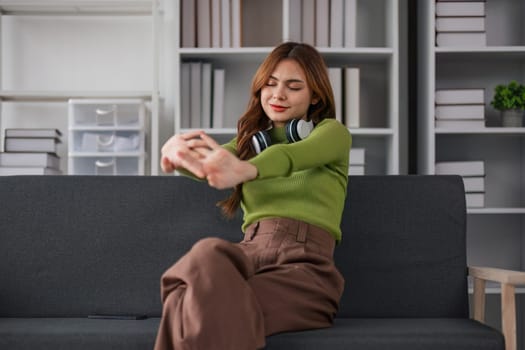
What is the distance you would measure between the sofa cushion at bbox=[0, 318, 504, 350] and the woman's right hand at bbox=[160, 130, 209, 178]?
45 centimetres

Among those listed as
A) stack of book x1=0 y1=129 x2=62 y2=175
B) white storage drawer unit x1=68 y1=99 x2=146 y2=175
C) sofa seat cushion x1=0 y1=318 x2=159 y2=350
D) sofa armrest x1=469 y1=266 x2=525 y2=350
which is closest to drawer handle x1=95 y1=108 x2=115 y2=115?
white storage drawer unit x1=68 y1=99 x2=146 y2=175

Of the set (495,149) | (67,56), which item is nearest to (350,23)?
(495,149)

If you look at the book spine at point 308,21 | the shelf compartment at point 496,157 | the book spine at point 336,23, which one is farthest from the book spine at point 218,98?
the shelf compartment at point 496,157

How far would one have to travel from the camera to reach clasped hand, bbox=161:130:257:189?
5.48ft

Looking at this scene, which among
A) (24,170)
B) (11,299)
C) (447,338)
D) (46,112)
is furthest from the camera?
(46,112)

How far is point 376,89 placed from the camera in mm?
3676

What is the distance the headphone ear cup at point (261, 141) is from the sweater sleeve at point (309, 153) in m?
0.13

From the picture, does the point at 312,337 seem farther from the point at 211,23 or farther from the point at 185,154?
the point at 211,23

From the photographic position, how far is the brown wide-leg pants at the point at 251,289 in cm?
164

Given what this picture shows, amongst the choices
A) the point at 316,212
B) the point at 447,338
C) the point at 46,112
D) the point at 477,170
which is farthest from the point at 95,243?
the point at 477,170

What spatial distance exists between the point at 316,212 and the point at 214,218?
41 centimetres

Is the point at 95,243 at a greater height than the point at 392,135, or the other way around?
the point at 392,135

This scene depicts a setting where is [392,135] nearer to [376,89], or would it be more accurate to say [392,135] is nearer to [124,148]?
[376,89]

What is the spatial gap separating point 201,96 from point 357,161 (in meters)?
0.75
